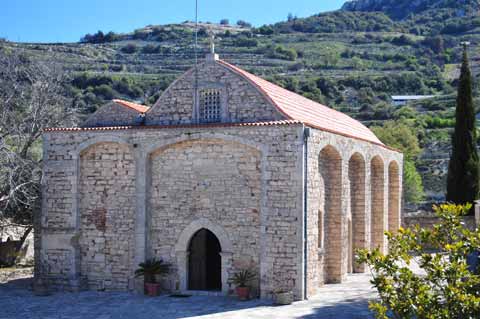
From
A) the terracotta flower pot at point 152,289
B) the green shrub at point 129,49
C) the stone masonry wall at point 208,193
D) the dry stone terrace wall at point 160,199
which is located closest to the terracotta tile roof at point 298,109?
the dry stone terrace wall at point 160,199

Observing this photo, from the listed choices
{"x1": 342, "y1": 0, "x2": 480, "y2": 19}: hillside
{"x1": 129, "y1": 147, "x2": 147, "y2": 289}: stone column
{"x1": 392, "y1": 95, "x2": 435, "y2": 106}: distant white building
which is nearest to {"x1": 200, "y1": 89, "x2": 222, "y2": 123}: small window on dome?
{"x1": 129, "y1": 147, "x2": 147, "y2": 289}: stone column

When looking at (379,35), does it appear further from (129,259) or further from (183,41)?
(129,259)

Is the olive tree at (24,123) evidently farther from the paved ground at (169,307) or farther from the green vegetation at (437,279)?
the green vegetation at (437,279)

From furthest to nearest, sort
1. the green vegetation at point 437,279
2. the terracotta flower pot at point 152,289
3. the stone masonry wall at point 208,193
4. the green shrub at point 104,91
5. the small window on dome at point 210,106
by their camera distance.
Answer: the green shrub at point 104,91
the small window on dome at point 210,106
the terracotta flower pot at point 152,289
the stone masonry wall at point 208,193
the green vegetation at point 437,279

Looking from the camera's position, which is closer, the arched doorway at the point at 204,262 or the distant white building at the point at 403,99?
the arched doorway at the point at 204,262

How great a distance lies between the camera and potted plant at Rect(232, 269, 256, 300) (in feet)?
45.9

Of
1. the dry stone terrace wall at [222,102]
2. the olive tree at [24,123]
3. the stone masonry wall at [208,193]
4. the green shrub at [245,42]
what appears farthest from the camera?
the green shrub at [245,42]

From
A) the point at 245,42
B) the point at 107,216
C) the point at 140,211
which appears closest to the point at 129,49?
the point at 245,42

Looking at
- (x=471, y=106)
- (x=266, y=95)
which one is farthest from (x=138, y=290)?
(x=471, y=106)

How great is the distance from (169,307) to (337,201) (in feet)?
18.9

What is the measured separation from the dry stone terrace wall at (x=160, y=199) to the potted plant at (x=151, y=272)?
289 mm

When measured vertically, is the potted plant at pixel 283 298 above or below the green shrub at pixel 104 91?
below

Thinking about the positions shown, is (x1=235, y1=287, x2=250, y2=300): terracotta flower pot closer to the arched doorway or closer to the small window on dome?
the arched doorway

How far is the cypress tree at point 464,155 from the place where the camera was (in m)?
25.6
